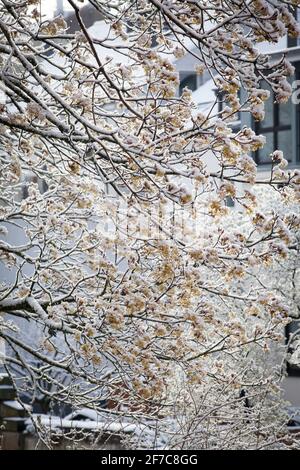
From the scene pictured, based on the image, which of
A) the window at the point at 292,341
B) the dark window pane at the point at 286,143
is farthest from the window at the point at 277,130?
the window at the point at 292,341

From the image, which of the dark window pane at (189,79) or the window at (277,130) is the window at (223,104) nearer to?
the window at (277,130)

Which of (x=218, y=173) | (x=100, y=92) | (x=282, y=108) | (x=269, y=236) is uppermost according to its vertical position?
(x=282, y=108)

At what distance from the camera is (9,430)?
32.9 ft

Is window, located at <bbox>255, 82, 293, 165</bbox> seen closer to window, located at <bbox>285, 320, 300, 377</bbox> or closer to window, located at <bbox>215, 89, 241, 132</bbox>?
window, located at <bbox>215, 89, 241, 132</bbox>

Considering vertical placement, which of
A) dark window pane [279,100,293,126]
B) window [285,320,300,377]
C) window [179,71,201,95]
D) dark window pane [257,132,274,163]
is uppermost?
window [179,71,201,95]

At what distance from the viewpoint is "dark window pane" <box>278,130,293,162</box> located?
1220 centimetres

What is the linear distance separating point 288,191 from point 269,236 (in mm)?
183

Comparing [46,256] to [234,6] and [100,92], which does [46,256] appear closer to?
[100,92]

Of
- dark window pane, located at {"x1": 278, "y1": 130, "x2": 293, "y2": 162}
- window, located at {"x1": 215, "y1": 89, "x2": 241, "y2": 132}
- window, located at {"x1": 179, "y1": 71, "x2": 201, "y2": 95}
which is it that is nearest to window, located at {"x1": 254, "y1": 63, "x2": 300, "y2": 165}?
dark window pane, located at {"x1": 278, "y1": 130, "x2": 293, "y2": 162}

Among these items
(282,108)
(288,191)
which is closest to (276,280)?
(282,108)

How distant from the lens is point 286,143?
484 inches

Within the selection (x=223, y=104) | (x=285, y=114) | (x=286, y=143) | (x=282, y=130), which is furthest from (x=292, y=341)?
(x=285, y=114)

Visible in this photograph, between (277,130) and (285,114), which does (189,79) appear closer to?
(285,114)

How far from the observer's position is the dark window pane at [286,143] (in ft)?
40.0
